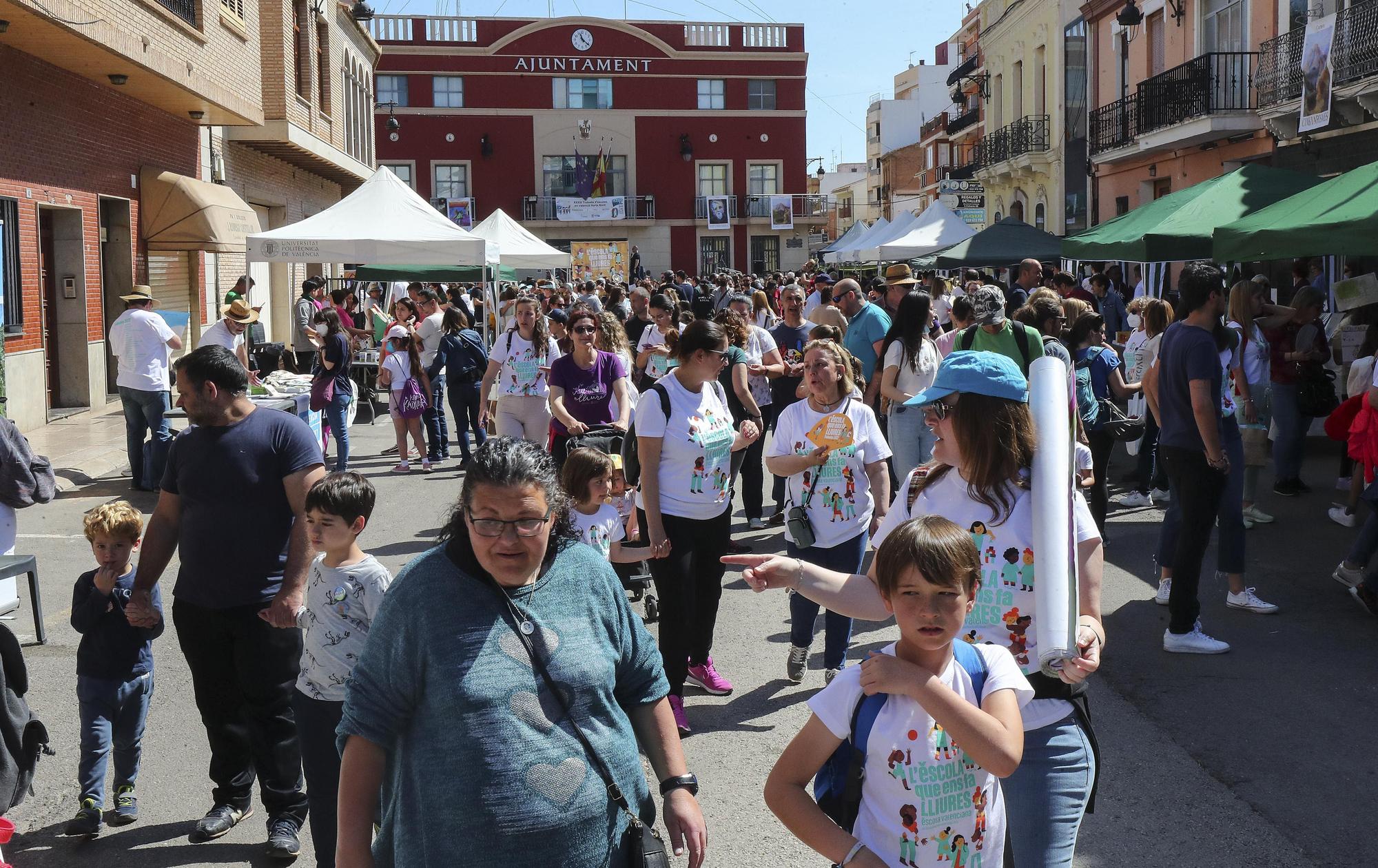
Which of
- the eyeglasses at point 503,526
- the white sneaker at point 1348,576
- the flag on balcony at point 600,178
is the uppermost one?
the flag on balcony at point 600,178

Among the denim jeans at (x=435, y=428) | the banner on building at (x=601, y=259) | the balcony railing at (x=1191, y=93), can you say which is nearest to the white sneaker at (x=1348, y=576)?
the denim jeans at (x=435, y=428)

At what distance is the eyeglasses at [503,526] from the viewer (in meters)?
2.56

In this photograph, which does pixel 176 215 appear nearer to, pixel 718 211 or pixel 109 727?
pixel 109 727

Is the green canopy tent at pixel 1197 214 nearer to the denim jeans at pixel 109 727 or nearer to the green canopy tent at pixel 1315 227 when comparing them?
the green canopy tent at pixel 1315 227

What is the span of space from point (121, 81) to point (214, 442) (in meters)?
14.6

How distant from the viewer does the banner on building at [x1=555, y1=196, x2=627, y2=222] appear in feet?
183

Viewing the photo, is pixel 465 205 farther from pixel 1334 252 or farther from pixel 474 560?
pixel 474 560

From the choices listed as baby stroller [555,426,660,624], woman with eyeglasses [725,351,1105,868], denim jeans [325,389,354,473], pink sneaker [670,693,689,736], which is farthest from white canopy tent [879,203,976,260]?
woman with eyeglasses [725,351,1105,868]

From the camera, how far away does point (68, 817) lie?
4.82 m

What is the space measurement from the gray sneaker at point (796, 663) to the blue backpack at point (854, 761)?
11.9 feet

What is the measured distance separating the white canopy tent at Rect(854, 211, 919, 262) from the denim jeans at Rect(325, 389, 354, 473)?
1302cm

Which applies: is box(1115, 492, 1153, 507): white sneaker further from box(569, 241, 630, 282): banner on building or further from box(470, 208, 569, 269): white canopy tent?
box(569, 241, 630, 282): banner on building

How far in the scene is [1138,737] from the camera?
215 inches

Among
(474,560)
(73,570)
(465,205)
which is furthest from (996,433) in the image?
(465,205)
